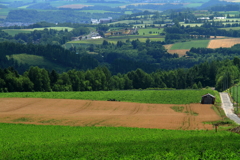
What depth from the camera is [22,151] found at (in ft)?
164

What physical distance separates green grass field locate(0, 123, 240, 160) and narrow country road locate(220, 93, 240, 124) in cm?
2473

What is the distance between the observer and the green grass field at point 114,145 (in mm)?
46688

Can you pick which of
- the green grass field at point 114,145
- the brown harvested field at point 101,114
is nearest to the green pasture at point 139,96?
the brown harvested field at point 101,114

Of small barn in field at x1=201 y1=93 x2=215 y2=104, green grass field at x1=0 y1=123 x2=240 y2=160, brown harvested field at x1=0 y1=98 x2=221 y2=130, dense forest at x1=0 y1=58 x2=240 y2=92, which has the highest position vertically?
green grass field at x1=0 y1=123 x2=240 y2=160

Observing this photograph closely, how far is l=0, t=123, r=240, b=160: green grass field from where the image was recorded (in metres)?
46.7

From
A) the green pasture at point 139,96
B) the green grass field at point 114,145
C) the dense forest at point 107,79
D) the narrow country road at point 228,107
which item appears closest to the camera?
the green grass field at point 114,145

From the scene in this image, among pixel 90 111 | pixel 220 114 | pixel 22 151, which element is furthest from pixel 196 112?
pixel 22 151

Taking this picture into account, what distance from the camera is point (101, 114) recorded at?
8606 cm

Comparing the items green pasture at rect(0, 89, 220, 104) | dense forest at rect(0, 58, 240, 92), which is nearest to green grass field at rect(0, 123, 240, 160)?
green pasture at rect(0, 89, 220, 104)

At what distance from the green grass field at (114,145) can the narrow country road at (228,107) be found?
2473cm

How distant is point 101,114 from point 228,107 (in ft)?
92.1

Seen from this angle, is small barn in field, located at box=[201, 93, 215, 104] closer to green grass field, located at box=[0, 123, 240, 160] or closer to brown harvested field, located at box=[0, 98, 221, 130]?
brown harvested field, located at box=[0, 98, 221, 130]

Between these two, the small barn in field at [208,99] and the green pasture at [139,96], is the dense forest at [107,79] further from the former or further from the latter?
the small barn in field at [208,99]

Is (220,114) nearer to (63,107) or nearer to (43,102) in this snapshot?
(63,107)
